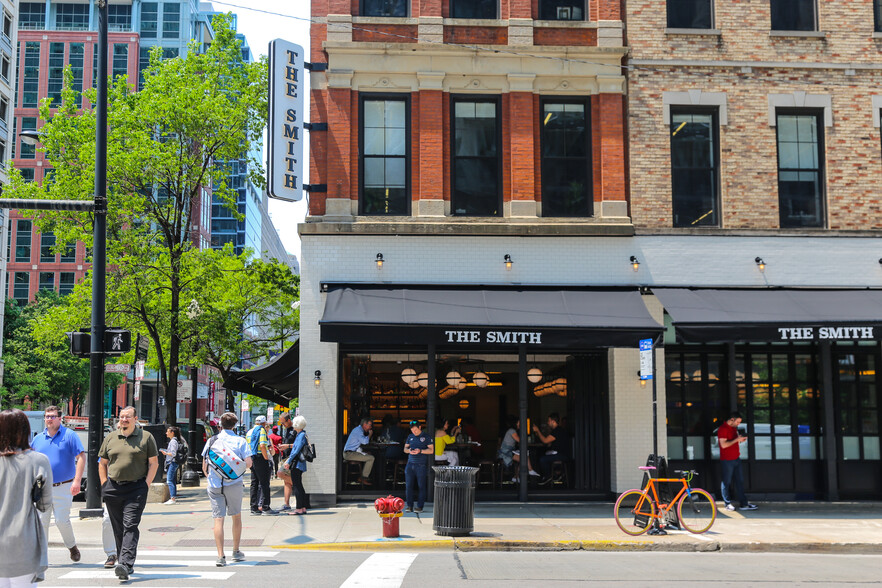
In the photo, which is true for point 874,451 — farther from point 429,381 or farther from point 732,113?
point 429,381

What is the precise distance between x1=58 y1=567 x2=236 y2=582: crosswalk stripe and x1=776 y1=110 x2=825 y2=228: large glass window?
42.7ft

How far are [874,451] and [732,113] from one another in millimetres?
7150

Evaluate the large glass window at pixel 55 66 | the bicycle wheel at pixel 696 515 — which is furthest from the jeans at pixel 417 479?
the large glass window at pixel 55 66

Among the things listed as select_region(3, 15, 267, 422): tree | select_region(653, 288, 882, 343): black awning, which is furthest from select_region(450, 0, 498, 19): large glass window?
select_region(3, 15, 267, 422): tree

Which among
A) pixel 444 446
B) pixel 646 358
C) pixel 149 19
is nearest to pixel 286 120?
pixel 444 446

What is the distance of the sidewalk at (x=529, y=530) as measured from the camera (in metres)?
12.3

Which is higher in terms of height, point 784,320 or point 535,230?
point 535,230

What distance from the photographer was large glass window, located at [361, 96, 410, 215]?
57.3 feet

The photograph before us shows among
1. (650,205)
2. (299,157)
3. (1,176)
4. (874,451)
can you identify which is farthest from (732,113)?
(1,176)

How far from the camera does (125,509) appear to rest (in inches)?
384

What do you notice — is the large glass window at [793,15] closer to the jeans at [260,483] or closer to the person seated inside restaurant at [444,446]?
the person seated inside restaurant at [444,446]

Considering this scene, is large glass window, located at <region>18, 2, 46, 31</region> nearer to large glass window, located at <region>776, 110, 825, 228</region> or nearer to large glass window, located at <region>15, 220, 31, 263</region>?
large glass window, located at <region>15, 220, 31, 263</region>

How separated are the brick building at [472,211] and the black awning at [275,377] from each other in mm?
1862

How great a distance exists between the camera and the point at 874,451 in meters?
17.5
